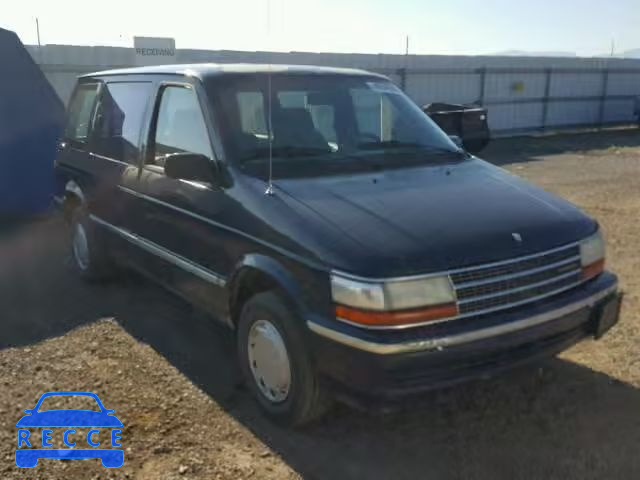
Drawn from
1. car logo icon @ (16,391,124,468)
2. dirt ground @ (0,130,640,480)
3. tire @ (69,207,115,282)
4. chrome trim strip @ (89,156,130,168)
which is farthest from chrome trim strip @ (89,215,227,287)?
car logo icon @ (16,391,124,468)

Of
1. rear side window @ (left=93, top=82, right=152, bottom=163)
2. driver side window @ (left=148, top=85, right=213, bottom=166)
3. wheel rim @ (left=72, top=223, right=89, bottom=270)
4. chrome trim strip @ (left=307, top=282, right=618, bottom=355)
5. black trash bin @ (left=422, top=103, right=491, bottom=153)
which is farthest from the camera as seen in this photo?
black trash bin @ (left=422, top=103, right=491, bottom=153)

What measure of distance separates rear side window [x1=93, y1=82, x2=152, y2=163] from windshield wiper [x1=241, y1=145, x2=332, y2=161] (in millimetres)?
1324

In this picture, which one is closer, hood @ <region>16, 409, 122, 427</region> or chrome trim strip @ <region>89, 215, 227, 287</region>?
hood @ <region>16, 409, 122, 427</region>

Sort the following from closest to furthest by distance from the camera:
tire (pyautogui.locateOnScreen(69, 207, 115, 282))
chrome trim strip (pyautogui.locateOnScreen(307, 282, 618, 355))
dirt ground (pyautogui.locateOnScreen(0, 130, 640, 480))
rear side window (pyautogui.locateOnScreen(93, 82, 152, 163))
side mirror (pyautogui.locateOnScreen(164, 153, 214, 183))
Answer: chrome trim strip (pyautogui.locateOnScreen(307, 282, 618, 355)) < dirt ground (pyautogui.locateOnScreen(0, 130, 640, 480)) < side mirror (pyautogui.locateOnScreen(164, 153, 214, 183)) < rear side window (pyautogui.locateOnScreen(93, 82, 152, 163)) < tire (pyautogui.locateOnScreen(69, 207, 115, 282))

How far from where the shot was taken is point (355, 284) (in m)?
2.96

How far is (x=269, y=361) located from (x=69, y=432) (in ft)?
3.81

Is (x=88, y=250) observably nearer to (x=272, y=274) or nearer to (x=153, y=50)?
(x=272, y=274)

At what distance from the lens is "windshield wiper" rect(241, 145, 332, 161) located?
389 centimetres

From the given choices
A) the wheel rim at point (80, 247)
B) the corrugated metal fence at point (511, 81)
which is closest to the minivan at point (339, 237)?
the wheel rim at point (80, 247)

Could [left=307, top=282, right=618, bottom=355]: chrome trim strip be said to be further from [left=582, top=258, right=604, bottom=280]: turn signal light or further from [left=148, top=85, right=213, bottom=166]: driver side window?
[left=148, top=85, right=213, bottom=166]: driver side window

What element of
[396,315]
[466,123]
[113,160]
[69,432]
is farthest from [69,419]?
[466,123]

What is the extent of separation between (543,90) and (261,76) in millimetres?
18451

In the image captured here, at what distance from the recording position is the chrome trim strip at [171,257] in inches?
156

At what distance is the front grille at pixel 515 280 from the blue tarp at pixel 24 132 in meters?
7.07
